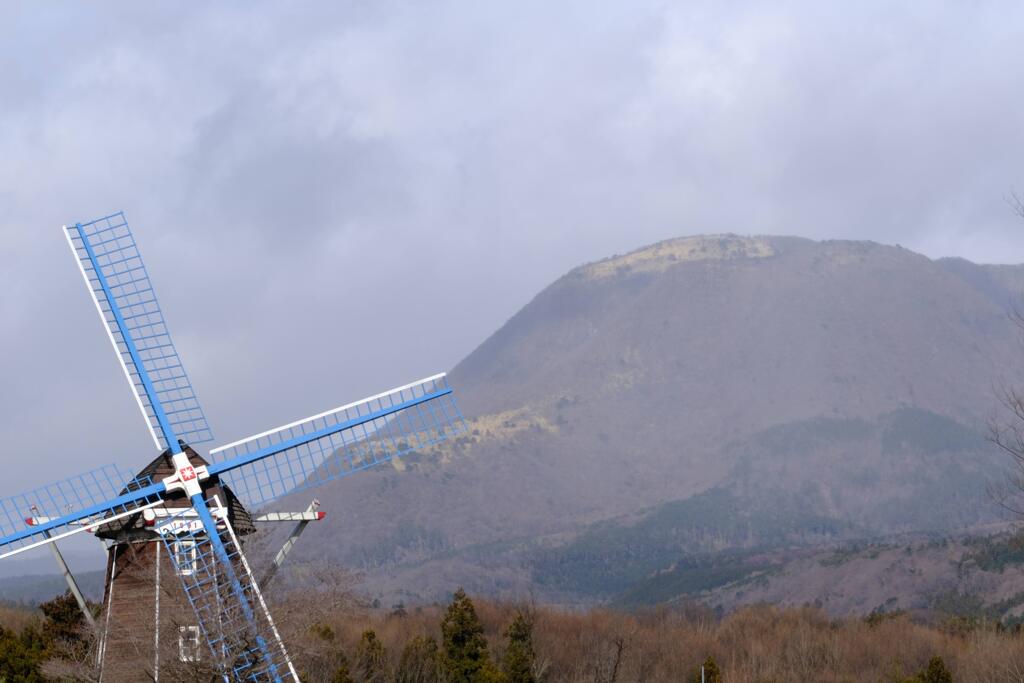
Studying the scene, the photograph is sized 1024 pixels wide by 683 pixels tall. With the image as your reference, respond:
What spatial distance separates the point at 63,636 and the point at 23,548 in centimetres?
1995

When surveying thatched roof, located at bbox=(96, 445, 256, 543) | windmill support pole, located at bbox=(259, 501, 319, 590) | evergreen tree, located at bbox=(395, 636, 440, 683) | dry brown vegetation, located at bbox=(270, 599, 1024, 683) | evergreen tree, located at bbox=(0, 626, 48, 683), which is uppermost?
thatched roof, located at bbox=(96, 445, 256, 543)

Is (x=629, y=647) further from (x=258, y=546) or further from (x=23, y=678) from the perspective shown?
(x=258, y=546)

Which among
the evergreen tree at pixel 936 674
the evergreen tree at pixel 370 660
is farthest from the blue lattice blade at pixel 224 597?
the evergreen tree at pixel 936 674

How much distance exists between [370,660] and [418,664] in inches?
121

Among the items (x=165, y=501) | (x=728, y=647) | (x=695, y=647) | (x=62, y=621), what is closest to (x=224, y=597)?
(x=165, y=501)

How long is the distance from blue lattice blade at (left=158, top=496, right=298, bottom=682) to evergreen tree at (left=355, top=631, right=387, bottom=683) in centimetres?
3042

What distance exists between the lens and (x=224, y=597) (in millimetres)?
34281

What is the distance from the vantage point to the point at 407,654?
70062 mm

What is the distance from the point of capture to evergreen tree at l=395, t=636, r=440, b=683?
6812 cm

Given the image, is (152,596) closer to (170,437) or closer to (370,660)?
(170,437)

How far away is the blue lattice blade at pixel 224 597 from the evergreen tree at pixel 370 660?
30423 mm

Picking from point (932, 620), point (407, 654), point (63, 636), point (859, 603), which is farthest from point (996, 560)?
point (63, 636)

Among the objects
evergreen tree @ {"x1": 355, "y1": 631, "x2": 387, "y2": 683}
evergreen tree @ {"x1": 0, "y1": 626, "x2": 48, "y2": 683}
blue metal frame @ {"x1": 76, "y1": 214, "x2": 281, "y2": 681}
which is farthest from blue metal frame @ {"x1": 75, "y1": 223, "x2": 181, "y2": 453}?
evergreen tree @ {"x1": 355, "y1": 631, "x2": 387, "y2": 683}

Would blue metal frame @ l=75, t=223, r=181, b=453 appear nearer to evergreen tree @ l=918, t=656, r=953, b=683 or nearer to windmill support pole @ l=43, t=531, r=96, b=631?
windmill support pole @ l=43, t=531, r=96, b=631
